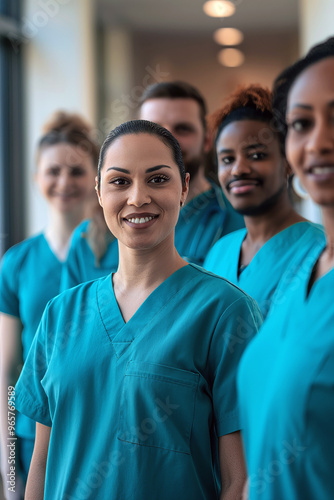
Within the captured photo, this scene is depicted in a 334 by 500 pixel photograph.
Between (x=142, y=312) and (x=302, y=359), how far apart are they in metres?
0.29

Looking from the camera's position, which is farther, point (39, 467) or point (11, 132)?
point (11, 132)

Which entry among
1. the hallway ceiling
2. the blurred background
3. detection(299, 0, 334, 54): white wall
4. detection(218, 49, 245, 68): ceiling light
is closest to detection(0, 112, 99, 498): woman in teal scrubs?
detection(299, 0, 334, 54): white wall

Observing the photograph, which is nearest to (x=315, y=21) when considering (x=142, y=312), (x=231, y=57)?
(x=231, y=57)

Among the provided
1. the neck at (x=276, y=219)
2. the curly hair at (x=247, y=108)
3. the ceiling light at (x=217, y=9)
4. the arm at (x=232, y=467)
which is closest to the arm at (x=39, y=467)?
the arm at (x=232, y=467)

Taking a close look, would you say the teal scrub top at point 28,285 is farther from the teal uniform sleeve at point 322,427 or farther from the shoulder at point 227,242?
the teal uniform sleeve at point 322,427

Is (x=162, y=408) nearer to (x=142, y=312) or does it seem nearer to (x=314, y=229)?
(x=142, y=312)

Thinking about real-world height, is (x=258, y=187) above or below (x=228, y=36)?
below

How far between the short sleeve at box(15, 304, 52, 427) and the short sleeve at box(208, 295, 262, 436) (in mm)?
284

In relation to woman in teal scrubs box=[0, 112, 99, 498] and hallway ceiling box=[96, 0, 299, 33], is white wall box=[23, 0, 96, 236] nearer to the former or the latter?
hallway ceiling box=[96, 0, 299, 33]

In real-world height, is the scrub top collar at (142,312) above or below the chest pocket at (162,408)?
above

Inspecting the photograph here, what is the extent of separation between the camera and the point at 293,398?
0.58 m

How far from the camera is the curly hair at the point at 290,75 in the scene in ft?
2.05

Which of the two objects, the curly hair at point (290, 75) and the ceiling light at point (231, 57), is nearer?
the curly hair at point (290, 75)

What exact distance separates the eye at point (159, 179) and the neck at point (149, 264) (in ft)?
0.28
